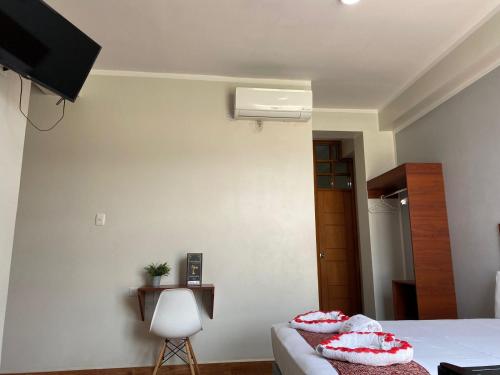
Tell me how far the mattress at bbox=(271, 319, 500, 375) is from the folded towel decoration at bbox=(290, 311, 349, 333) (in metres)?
0.07

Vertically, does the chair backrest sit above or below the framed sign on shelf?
below

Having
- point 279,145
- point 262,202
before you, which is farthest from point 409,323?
point 279,145

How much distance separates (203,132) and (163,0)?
128 cm

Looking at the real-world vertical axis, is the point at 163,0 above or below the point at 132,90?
above

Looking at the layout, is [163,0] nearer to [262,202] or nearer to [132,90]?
[132,90]

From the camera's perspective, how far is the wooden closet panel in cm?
310

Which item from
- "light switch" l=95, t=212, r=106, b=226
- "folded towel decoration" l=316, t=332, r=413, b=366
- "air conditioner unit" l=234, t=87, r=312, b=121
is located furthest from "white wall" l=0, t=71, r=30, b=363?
"folded towel decoration" l=316, t=332, r=413, b=366

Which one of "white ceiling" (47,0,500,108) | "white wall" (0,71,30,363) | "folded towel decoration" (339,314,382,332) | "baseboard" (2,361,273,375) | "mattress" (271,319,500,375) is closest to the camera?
"mattress" (271,319,500,375)

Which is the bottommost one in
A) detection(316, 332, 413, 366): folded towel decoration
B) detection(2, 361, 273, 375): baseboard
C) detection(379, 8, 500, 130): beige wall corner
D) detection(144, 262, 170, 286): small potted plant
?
detection(2, 361, 273, 375): baseboard

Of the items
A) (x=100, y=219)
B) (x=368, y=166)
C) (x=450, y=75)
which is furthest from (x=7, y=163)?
(x=368, y=166)

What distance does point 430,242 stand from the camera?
3225 millimetres

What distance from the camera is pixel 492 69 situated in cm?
284

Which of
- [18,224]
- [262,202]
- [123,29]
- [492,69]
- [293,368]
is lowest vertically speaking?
[293,368]

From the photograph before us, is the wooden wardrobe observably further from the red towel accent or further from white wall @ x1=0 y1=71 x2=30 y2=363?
white wall @ x1=0 y1=71 x2=30 y2=363
